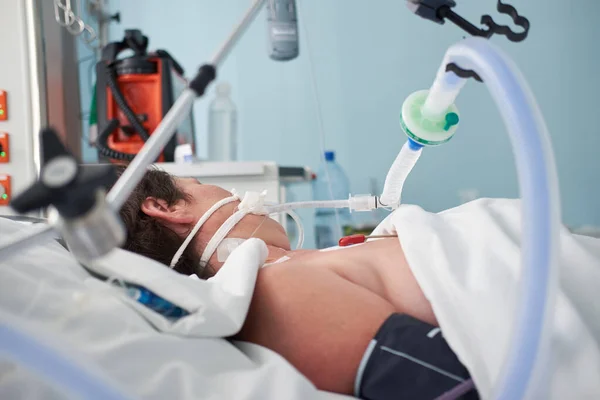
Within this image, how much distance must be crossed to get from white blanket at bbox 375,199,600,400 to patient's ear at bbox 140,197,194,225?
0.46m

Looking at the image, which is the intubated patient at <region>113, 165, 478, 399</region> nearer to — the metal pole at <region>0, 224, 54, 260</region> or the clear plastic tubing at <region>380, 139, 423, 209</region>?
the clear plastic tubing at <region>380, 139, 423, 209</region>

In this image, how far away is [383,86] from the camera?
259cm

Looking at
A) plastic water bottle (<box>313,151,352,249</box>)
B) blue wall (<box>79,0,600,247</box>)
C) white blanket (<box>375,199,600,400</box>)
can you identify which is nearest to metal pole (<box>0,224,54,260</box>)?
white blanket (<box>375,199,600,400</box>)

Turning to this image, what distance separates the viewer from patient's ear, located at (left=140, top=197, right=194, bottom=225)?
113cm

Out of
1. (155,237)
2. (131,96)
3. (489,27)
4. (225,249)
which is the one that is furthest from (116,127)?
(489,27)

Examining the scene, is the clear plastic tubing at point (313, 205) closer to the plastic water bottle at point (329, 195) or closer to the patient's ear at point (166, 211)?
the patient's ear at point (166, 211)

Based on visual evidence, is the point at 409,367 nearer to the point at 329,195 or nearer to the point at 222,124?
the point at 329,195

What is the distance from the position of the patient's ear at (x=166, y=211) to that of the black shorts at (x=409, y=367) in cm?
59

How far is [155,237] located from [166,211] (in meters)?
0.06

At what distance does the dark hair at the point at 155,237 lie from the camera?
43.9 inches

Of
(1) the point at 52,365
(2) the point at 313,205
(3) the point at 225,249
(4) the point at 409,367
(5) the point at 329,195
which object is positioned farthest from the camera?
(5) the point at 329,195

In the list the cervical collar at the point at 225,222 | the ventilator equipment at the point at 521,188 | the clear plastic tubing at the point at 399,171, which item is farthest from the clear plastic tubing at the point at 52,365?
the cervical collar at the point at 225,222

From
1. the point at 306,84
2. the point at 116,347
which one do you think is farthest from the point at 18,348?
the point at 306,84

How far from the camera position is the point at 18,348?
34cm
